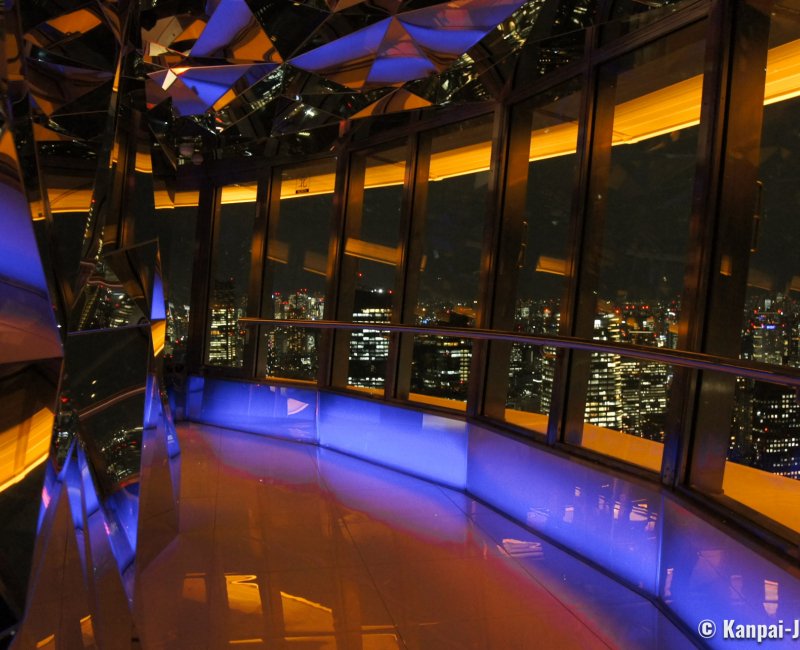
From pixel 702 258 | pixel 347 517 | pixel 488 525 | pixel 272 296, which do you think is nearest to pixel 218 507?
pixel 347 517

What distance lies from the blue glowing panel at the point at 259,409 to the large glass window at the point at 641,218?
121 inches

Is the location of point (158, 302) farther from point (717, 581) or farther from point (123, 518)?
point (717, 581)

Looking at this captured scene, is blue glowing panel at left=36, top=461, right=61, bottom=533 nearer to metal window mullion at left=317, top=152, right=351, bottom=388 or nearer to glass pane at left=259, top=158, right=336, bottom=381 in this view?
metal window mullion at left=317, top=152, right=351, bottom=388

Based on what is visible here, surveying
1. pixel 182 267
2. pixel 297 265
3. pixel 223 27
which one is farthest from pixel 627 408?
pixel 182 267

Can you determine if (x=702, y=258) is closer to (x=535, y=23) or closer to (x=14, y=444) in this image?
(x=535, y=23)

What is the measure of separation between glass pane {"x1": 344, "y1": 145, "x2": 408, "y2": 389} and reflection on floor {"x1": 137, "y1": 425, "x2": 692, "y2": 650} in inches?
68.2

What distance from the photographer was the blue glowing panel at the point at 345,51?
11.0 feet

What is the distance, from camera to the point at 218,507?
4355 mm

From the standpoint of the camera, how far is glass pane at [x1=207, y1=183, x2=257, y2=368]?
7871 mm

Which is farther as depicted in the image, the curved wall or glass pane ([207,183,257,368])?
glass pane ([207,183,257,368])

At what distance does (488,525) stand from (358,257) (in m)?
3.34

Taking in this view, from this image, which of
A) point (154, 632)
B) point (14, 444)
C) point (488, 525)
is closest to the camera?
point (14, 444)

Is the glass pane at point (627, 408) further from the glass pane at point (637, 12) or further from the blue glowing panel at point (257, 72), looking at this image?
the blue glowing panel at point (257, 72)

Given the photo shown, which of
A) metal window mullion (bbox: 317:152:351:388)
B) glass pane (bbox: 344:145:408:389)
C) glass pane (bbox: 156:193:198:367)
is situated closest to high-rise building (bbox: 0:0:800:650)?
glass pane (bbox: 344:145:408:389)
